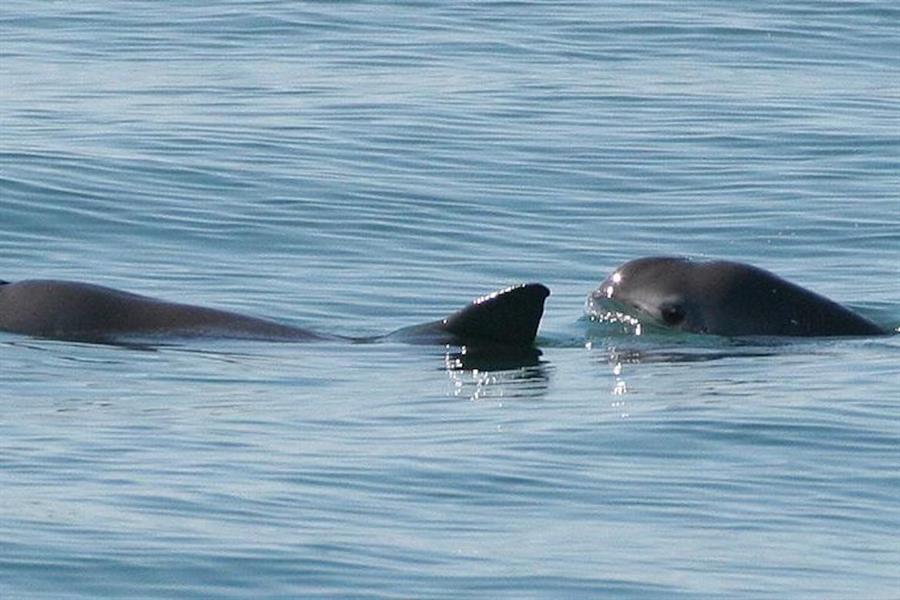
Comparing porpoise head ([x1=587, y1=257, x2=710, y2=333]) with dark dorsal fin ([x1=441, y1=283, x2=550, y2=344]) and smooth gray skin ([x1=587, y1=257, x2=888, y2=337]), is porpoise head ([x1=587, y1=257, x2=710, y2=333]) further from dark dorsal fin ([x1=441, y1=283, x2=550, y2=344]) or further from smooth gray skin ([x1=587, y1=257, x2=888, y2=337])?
dark dorsal fin ([x1=441, y1=283, x2=550, y2=344])

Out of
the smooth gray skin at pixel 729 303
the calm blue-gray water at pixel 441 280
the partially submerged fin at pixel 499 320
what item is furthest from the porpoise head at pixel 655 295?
the partially submerged fin at pixel 499 320

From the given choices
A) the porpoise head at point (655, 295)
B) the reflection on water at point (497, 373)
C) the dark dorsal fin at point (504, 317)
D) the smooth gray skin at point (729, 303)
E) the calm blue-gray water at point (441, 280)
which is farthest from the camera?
the porpoise head at point (655, 295)

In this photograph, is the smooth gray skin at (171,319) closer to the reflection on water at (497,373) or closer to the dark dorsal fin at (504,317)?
the dark dorsal fin at (504,317)

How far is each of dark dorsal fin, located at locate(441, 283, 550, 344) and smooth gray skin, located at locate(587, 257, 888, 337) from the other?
1229mm

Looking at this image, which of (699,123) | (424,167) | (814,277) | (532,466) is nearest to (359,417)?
(532,466)

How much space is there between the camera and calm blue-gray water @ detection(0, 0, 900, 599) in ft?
35.7

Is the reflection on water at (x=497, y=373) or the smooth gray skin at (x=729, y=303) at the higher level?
the smooth gray skin at (x=729, y=303)

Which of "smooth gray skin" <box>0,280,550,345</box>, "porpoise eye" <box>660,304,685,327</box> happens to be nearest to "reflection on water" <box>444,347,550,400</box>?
"smooth gray skin" <box>0,280,550,345</box>

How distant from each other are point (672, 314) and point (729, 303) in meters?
0.35

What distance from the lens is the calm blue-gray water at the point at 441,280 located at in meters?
10.9

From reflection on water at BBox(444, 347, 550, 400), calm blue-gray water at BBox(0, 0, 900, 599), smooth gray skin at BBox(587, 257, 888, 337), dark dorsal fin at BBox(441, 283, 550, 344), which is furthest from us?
smooth gray skin at BBox(587, 257, 888, 337)

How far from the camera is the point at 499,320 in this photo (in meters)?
15.5

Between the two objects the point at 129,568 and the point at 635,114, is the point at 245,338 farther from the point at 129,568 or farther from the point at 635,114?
the point at 635,114

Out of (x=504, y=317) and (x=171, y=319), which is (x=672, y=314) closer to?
(x=504, y=317)
